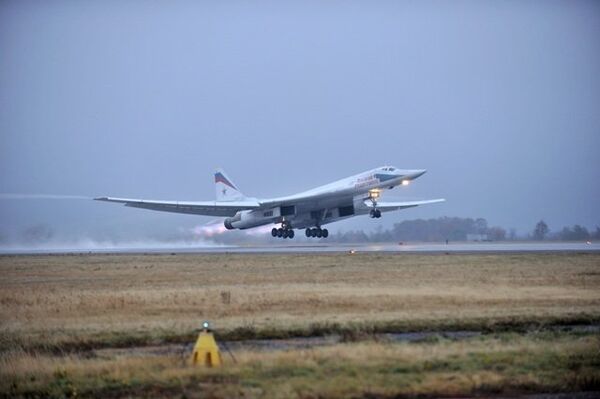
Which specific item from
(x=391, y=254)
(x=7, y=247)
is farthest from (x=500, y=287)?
(x=7, y=247)

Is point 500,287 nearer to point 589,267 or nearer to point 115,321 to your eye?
point 589,267

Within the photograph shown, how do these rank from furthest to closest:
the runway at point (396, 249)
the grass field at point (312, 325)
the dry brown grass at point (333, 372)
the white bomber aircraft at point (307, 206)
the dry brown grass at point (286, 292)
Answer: the white bomber aircraft at point (307, 206)
the runway at point (396, 249)
the dry brown grass at point (286, 292)
the grass field at point (312, 325)
the dry brown grass at point (333, 372)

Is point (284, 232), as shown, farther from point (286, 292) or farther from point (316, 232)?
point (286, 292)

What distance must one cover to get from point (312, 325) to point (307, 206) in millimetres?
40568

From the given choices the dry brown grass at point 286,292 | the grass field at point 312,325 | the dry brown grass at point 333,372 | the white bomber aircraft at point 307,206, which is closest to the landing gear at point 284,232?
the white bomber aircraft at point 307,206

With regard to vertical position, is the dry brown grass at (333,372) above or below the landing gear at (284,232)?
below

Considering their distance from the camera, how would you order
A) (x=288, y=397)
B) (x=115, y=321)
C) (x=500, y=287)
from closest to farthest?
(x=288, y=397) → (x=115, y=321) → (x=500, y=287)

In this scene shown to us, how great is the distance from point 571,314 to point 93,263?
25.4 metres

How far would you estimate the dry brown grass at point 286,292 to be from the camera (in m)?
18.4

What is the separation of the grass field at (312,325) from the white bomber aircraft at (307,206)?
19517mm

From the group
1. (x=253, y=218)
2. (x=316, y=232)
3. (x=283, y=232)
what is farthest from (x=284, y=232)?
(x=253, y=218)

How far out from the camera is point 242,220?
59.0 meters

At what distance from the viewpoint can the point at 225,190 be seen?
209 feet

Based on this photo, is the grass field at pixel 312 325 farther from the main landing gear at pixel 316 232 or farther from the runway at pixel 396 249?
the main landing gear at pixel 316 232
